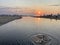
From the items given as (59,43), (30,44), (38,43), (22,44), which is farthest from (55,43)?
(22,44)

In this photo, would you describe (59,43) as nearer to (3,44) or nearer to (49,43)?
(49,43)

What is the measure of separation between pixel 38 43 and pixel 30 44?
150 cm

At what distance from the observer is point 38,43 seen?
23.0 meters

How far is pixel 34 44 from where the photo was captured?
22.5 metres

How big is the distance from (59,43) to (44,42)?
253cm

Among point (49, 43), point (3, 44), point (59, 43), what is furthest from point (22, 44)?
point (59, 43)

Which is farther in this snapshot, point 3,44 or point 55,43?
point 55,43

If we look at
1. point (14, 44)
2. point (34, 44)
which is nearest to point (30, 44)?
point (34, 44)

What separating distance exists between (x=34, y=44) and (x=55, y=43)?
367 cm

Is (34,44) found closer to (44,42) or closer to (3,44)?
(44,42)

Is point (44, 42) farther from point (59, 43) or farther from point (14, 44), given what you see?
point (14, 44)

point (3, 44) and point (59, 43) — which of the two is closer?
point (3, 44)

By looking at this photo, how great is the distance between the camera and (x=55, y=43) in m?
23.2

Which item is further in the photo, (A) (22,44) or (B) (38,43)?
(B) (38,43)
